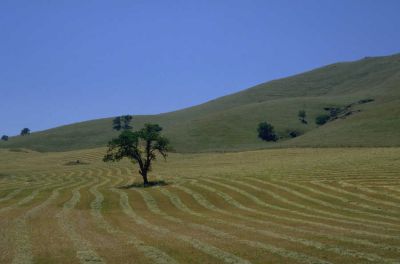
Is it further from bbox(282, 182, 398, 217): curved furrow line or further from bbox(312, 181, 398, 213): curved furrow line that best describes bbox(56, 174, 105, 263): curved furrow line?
bbox(312, 181, 398, 213): curved furrow line

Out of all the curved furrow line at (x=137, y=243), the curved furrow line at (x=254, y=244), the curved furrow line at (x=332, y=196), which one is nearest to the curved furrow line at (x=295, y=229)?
the curved furrow line at (x=254, y=244)

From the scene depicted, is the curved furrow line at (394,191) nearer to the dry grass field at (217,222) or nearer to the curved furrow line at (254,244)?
the dry grass field at (217,222)

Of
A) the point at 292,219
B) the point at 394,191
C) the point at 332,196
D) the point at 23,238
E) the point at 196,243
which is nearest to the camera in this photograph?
the point at 196,243

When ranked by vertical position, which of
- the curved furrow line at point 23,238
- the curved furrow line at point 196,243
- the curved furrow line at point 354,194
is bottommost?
the curved furrow line at point 354,194

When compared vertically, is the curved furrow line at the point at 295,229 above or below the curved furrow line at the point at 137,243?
below

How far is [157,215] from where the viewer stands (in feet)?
138

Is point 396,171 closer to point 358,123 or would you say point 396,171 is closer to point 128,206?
point 128,206

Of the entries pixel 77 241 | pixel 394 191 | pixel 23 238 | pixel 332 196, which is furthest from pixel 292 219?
pixel 23 238

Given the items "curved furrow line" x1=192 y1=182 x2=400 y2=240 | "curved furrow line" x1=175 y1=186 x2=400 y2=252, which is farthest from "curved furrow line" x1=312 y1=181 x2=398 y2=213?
"curved furrow line" x1=175 y1=186 x2=400 y2=252

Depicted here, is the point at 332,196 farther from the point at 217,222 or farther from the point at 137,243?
the point at 137,243

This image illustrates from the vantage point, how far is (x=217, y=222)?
36.2 meters

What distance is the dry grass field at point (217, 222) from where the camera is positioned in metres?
23.5

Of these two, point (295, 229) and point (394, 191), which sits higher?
point (295, 229)

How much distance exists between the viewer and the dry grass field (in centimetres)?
2347
